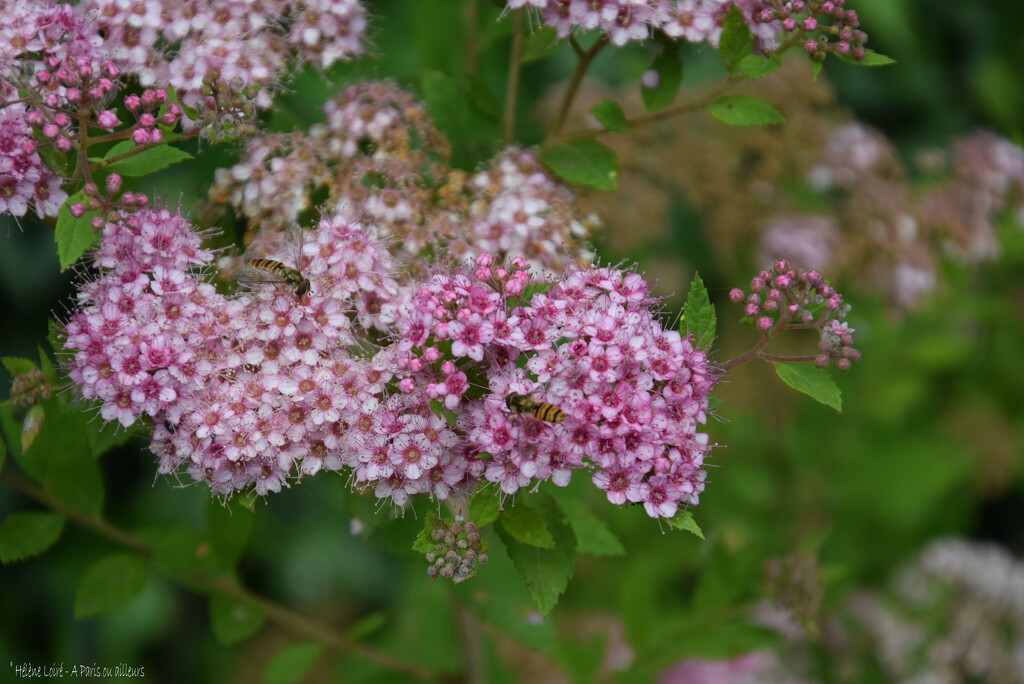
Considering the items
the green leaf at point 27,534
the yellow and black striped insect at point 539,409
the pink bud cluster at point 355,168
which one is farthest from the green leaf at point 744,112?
the green leaf at point 27,534

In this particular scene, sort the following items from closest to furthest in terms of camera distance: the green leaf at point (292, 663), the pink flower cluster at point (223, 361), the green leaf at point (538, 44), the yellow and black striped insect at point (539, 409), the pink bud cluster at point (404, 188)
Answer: the yellow and black striped insect at point (539, 409) → the pink flower cluster at point (223, 361) → the pink bud cluster at point (404, 188) → the green leaf at point (538, 44) → the green leaf at point (292, 663)

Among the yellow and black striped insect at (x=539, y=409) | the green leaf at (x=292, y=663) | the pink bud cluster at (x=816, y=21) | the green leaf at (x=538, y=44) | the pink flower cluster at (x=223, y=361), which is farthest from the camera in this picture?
the green leaf at (x=292, y=663)

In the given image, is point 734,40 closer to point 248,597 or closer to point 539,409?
point 539,409

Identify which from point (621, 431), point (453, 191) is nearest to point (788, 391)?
point (453, 191)

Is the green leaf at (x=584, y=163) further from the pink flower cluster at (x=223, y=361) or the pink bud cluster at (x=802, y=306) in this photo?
the pink flower cluster at (x=223, y=361)

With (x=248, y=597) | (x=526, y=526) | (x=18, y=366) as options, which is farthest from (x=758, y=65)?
(x=248, y=597)
